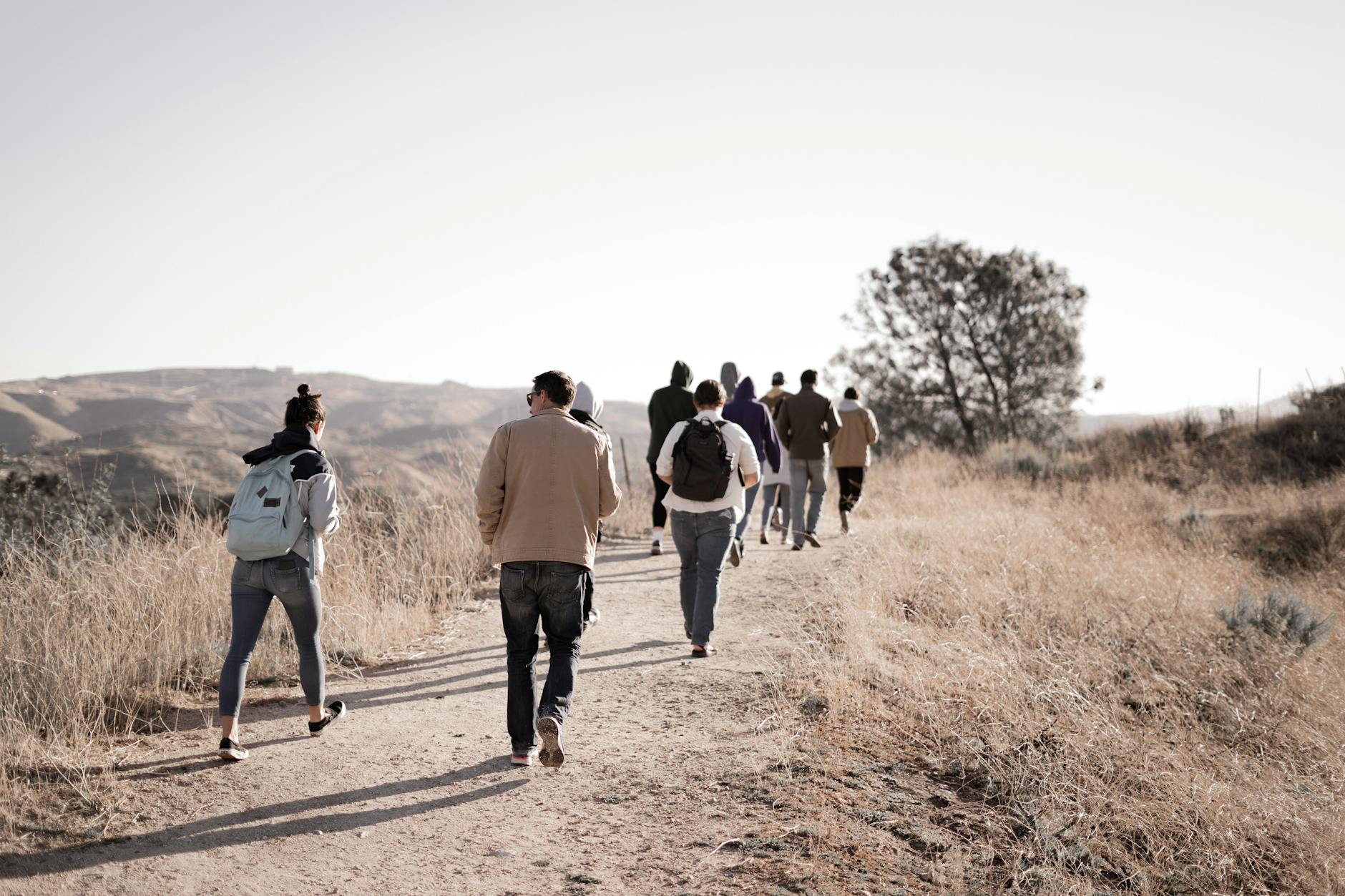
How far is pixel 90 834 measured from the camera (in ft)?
13.4

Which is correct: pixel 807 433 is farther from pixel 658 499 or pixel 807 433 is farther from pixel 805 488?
pixel 658 499

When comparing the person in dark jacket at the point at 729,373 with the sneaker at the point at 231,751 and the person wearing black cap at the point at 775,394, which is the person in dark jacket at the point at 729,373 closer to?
the person wearing black cap at the point at 775,394

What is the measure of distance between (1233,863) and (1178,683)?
3307mm

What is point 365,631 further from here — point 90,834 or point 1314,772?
point 1314,772

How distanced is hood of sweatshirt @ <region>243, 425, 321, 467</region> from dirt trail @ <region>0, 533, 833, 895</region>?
1.69m

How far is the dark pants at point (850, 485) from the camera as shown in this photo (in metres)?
13.1

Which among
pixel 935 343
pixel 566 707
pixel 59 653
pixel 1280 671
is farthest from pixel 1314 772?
pixel 935 343

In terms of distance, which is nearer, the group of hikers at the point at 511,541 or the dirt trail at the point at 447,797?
the dirt trail at the point at 447,797

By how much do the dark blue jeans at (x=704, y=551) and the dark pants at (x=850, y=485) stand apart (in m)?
6.37

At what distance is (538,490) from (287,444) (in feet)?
4.82

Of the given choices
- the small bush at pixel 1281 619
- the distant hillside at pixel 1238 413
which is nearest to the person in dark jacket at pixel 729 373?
the small bush at pixel 1281 619

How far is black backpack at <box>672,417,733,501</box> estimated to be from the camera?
679 cm

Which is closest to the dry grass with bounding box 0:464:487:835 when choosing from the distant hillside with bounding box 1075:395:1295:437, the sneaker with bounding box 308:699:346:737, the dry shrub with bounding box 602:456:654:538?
the sneaker with bounding box 308:699:346:737

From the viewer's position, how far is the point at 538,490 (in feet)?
15.5
